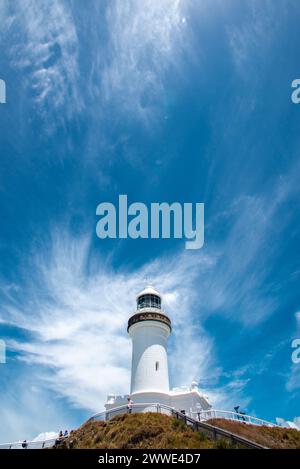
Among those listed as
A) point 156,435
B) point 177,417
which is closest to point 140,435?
point 156,435

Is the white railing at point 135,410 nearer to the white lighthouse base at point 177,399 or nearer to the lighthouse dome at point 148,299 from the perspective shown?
the white lighthouse base at point 177,399

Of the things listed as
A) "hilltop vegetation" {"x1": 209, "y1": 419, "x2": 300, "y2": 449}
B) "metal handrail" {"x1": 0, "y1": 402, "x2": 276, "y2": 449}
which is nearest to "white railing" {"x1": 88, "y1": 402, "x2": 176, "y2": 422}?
"metal handrail" {"x1": 0, "y1": 402, "x2": 276, "y2": 449}

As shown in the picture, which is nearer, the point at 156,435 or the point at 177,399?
the point at 156,435

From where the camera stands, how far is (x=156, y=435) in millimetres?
22297

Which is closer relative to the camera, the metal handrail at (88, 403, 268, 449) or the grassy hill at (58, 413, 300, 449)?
the metal handrail at (88, 403, 268, 449)

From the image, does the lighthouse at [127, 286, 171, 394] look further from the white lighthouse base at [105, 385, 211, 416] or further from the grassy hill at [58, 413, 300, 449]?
the grassy hill at [58, 413, 300, 449]

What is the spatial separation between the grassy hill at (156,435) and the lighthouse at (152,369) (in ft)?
16.9

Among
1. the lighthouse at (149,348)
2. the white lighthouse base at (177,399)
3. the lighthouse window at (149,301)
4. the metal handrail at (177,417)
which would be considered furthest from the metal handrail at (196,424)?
the lighthouse window at (149,301)

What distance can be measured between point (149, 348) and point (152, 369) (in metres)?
1.88

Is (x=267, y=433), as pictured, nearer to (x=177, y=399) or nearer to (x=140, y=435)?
(x=140, y=435)

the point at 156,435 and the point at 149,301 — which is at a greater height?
the point at 149,301

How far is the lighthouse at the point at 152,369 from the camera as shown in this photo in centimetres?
3094

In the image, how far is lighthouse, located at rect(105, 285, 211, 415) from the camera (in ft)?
102
